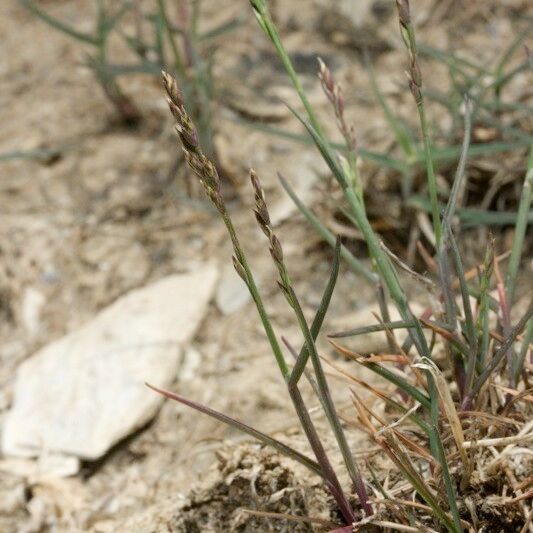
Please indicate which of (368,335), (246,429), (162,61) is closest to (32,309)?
(162,61)

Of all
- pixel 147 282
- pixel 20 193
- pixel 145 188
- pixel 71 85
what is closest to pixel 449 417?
pixel 147 282

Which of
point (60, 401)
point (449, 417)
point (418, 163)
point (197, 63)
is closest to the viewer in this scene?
point (449, 417)

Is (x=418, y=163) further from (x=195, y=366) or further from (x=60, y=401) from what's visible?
(x=60, y=401)

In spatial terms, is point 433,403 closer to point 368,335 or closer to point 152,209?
point 368,335

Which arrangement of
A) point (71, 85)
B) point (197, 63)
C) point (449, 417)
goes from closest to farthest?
point (449, 417), point (197, 63), point (71, 85)

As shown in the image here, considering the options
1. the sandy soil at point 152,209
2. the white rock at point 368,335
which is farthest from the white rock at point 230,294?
the white rock at point 368,335

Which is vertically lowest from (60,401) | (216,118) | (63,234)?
(60,401)
